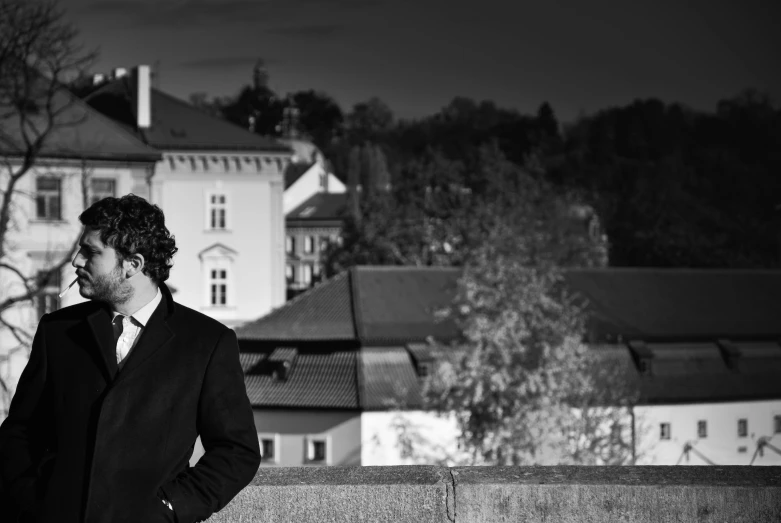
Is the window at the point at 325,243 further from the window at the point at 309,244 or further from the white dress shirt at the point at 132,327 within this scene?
the white dress shirt at the point at 132,327

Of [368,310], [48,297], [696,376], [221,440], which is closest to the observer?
[221,440]

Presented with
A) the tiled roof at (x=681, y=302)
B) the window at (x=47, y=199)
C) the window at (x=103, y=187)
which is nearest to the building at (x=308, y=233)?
the tiled roof at (x=681, y=302)

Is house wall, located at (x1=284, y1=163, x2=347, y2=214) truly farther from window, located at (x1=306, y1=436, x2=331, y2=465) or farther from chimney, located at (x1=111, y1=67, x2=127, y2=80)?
window, located at (x1=306, y1=436, x2=331, y2=465)

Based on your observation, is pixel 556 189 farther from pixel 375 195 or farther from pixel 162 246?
pixel 162 246

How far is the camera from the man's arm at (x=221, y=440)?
3.76 meters

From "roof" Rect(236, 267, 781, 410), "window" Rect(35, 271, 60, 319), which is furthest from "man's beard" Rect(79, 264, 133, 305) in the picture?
"roof" Rect(236, 267, 781, 410)

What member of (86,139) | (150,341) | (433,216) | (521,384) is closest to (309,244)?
(433,216)

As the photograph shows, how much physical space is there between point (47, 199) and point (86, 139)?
9.12 feet

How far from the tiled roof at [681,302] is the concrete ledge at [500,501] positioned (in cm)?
5823

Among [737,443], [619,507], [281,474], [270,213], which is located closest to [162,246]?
[281,474]

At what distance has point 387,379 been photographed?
55.3m

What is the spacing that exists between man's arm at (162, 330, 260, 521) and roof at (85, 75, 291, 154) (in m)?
50.1

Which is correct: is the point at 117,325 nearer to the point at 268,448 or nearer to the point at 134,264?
the point at 134,264

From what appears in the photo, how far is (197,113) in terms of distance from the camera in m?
56.5
